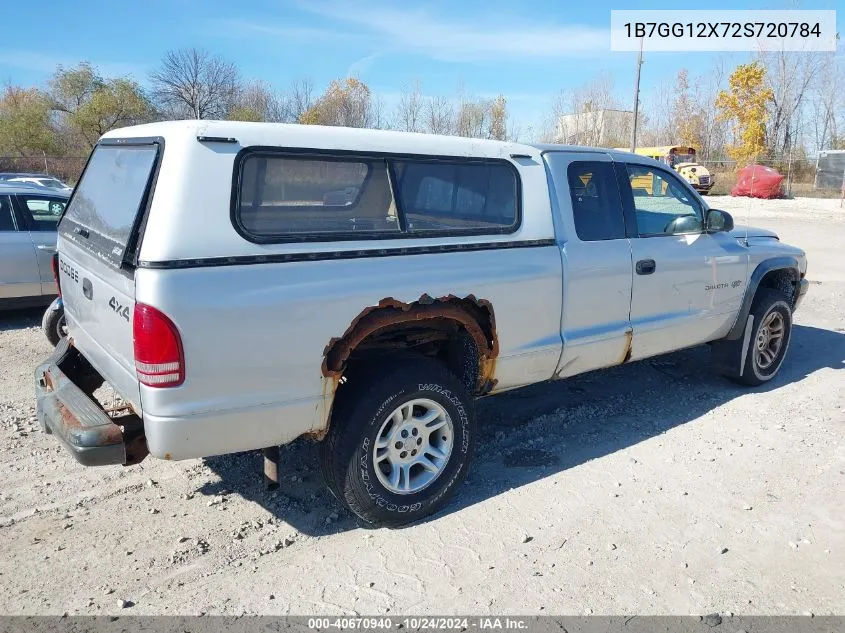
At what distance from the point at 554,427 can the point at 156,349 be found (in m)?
3.06

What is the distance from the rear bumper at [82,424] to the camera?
294 centimetres

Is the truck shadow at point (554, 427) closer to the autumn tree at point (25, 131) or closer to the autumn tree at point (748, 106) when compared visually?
the autumn tree at point (748, 106)

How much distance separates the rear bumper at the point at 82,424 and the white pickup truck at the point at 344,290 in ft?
0.04

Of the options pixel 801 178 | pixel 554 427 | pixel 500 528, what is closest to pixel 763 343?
pixel 554 427

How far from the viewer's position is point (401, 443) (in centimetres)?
351

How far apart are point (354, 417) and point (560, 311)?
1511mm

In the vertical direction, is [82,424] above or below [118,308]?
below

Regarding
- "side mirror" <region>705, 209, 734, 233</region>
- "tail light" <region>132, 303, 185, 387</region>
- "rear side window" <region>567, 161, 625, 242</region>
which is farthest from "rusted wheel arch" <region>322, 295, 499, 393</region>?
"side mirror" <region>705, 209, 734, 233</region>

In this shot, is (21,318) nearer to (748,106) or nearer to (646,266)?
(646,266)

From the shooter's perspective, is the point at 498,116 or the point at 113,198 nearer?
the point at 113,198

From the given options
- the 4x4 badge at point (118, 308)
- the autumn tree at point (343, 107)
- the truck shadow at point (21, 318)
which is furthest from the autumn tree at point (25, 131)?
the 4x4 badge at point (118, 308)

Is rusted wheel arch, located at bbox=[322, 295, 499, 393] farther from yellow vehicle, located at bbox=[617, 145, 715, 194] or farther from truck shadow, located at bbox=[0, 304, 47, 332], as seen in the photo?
yellow vehicle, located at bbox=[617, 145, 715, 194]

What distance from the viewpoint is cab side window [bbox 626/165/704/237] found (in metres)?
4.64

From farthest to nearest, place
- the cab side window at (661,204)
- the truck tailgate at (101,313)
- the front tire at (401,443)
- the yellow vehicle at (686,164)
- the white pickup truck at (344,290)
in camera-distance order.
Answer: the yellow vehicle at (686,164)
the cab side window at (661,204)
the front tire at (401,443)
the truck tailgate at (101,313)
the white pickup truck at (344,290)
